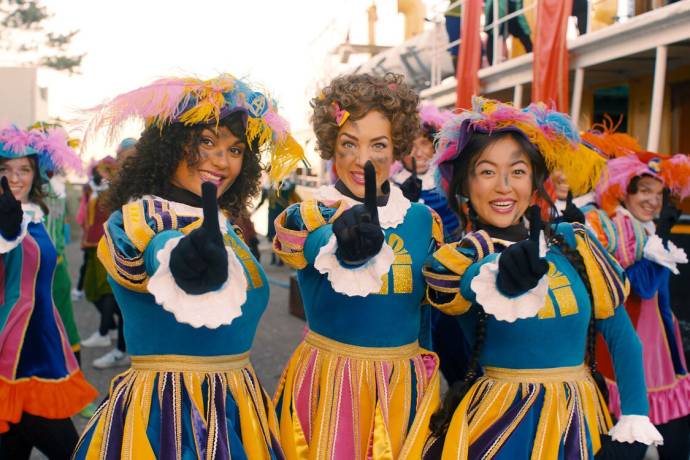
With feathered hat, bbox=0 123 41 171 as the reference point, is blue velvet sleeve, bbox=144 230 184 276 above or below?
below

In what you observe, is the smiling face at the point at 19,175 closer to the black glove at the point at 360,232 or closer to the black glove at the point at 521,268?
the black glove at the point at 360,232

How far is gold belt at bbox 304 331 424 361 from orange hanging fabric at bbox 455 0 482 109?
5.85 m

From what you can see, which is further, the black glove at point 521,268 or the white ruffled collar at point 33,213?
the white ruffled collar at point 33,213

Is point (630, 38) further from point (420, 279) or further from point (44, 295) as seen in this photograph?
point (44, 295)

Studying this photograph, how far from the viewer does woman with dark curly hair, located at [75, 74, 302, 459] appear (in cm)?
187

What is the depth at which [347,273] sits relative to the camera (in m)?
1.73

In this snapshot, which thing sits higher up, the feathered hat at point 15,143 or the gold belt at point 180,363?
the feathered hat at point 15,143

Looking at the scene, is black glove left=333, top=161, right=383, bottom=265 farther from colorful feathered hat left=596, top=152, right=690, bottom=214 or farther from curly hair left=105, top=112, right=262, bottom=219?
colorful feathered hat left=596, top=152, right=690, bottom=214

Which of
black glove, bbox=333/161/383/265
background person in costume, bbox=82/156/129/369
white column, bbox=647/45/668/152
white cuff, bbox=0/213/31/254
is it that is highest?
white column, bbox=647/45/668/152

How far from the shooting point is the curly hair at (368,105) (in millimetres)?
2516

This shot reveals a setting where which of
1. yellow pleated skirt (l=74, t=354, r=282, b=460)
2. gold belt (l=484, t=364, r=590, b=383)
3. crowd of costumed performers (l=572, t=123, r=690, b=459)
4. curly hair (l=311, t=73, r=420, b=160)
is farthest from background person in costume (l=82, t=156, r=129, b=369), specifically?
gold belt (l=484, t=364, r=590, b=383)

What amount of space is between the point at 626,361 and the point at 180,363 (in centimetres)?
137

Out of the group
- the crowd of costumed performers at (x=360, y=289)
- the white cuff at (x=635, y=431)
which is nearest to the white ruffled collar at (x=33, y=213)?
the crowd of costumed performers at (x=360, y=289)

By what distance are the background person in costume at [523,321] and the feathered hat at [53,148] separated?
2369mm
